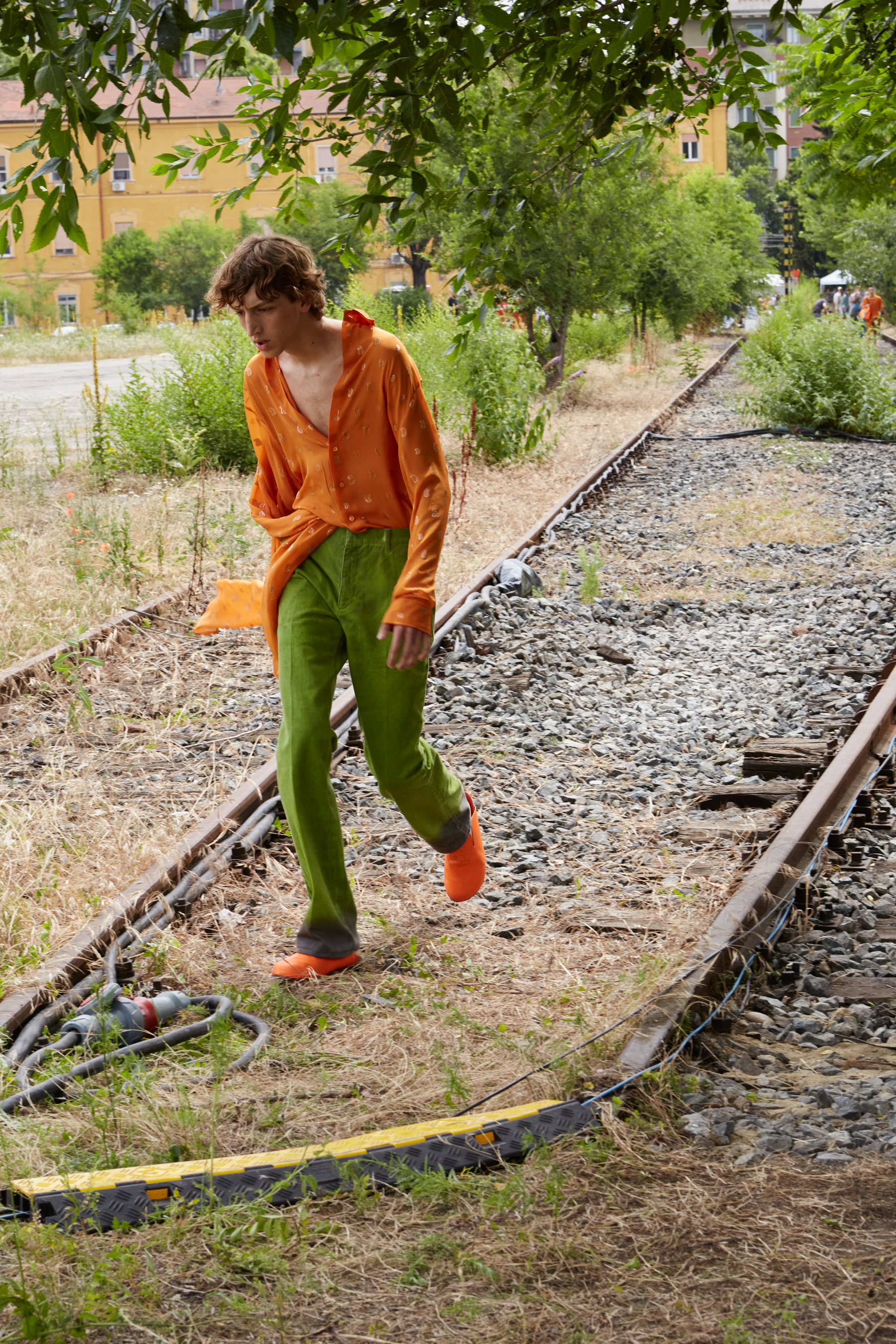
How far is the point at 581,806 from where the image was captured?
17.5 ft

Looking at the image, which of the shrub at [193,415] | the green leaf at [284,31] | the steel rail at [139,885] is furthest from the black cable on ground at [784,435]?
the green leaf at [284,31]

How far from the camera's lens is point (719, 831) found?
4.93m

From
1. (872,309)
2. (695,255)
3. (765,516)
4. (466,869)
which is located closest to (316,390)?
(466,869)

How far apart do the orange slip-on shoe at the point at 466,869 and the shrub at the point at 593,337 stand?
22040 millimetres

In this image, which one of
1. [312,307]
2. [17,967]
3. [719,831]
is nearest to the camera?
[312,307]

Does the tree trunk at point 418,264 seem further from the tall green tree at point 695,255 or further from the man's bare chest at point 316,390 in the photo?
the man's bare chest at point 316,390

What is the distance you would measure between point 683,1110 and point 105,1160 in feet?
4.42

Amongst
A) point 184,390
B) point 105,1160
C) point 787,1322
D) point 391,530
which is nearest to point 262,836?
point 391,530

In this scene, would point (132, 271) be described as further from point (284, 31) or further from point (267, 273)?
point (284, 31)

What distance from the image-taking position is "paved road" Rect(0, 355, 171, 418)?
22.1 meters

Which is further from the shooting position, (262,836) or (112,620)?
(112,620)

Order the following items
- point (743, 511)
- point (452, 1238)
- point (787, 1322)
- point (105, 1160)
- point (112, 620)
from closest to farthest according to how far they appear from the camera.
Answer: point (787, 1322)
point (452, 1238)
point (105, 1160)
point (112, 620)
point (743, 511)

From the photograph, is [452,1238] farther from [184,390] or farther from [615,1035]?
[184,390]

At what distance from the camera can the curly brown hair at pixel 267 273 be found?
3418mm
